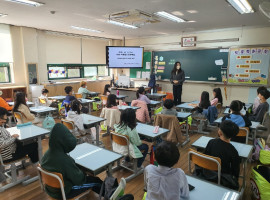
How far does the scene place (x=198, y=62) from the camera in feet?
26.0

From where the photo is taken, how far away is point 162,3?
3963 millimetres

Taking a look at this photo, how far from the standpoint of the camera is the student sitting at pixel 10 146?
2488 millimetres

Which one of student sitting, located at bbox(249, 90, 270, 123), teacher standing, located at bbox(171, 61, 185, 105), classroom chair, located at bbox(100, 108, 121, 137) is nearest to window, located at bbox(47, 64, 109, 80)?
teacher standing, located at bbox(171, 61, 185, 105)

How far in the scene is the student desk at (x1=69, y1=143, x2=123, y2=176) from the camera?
1.95 metres

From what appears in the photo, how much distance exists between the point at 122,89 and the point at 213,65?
11.9ft

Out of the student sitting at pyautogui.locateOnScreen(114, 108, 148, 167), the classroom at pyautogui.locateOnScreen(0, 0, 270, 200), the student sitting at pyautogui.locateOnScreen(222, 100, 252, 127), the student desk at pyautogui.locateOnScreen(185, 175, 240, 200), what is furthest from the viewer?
the student sitting at pyautogui.locateOnScreen(222, 100, 252, 127)

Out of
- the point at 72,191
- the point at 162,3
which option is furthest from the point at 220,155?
the point at 162,3

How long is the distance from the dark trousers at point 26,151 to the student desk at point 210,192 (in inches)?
90.0

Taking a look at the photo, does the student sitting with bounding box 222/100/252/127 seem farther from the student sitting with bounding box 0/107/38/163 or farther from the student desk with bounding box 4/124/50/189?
the student sitting with bounding box 0/107/38/163

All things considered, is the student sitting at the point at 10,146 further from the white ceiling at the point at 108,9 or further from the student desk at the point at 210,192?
the white ceiling at the point at 108,9

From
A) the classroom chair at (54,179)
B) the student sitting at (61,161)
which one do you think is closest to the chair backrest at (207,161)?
the student sitting at (61,161)

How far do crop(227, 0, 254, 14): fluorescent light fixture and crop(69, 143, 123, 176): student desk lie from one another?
3.63 metres

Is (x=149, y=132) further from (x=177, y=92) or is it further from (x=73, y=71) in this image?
(x=73, y=71)

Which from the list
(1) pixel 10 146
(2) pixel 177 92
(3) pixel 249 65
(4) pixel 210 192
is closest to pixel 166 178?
(4) pixel 210 192
